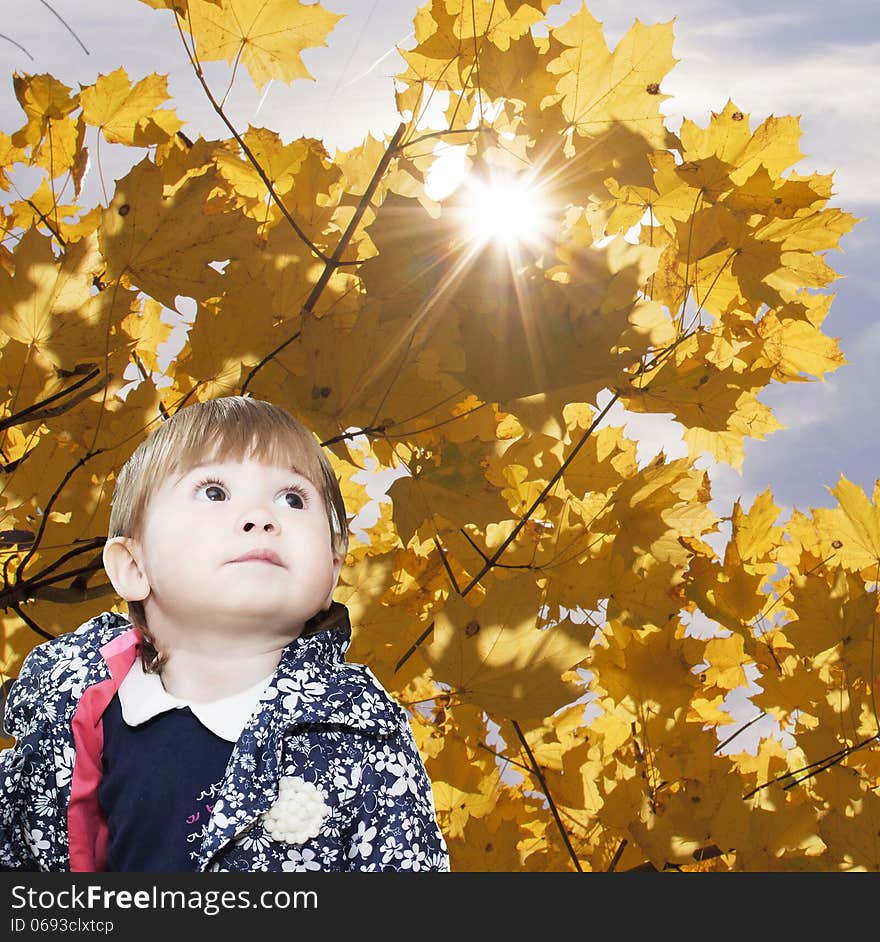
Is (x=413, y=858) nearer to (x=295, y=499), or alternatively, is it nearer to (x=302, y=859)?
(x=302, y=859)

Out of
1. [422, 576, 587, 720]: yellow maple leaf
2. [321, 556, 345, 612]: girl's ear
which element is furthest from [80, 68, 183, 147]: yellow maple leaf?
[422, 576, 587, 720]: yellow maple leaf

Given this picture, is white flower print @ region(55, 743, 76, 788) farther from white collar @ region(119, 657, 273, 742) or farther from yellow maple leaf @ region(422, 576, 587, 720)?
yellow maple leaf @ region(422, 576, 587, 720)

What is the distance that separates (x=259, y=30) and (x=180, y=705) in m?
0.65

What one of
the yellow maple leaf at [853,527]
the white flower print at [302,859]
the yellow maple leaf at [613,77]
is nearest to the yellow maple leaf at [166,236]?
the yellow maple leaf at [613,77]

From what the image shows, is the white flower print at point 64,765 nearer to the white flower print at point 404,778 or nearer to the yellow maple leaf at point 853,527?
the white flower print at point 404,778

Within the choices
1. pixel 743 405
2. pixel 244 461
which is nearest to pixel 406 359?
pixel 244 461

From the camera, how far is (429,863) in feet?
2.24

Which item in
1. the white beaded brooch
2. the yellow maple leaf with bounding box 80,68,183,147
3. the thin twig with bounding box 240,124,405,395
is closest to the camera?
the white beaded brooch

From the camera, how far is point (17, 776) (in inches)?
29.5

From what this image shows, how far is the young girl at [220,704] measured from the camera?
26.7 inches

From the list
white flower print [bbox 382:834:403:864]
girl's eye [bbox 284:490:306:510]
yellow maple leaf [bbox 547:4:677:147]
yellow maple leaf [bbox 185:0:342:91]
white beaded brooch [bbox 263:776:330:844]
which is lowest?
white flower print [bbox 382:834:403:864]

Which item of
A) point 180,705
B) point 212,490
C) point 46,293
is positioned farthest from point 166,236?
point 180,705

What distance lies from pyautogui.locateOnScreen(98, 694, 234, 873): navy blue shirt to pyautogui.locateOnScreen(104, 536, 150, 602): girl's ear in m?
0.10

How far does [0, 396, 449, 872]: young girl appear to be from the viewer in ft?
2.23
